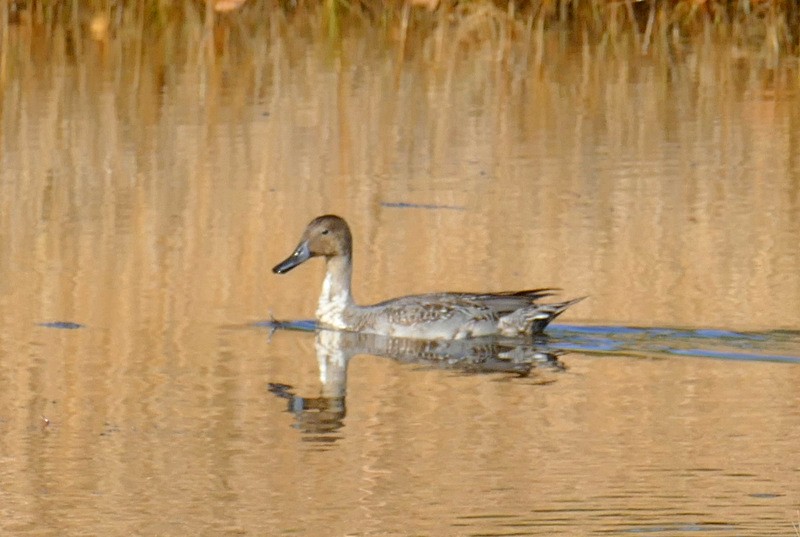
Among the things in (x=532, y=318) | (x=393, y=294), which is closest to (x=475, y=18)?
(x=393, y=294)

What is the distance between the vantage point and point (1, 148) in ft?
37.7

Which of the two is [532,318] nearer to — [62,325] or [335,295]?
[335,295]

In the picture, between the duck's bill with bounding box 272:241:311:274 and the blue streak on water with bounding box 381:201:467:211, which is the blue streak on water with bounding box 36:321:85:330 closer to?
the duck's bill with bounding box 272:241:311:274

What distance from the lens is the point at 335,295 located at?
27.6ft

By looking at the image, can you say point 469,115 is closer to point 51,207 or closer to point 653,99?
point 653,99

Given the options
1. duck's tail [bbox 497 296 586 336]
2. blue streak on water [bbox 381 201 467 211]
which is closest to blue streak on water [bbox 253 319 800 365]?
duck's tail [bbox 497 296 586 336]

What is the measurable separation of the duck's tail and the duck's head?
88 cm

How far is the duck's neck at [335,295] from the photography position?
829cm

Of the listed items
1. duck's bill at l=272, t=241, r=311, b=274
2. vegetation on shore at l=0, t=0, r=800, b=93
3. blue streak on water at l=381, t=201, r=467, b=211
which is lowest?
duck's bill at l=272, t=241, r=311, b=274

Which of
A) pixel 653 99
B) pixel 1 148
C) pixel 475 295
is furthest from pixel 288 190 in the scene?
pixel 653 99

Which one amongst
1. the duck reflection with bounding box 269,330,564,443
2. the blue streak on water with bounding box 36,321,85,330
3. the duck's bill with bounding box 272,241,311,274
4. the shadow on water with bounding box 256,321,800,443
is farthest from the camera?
the duck's bill with bounding box 272,241,311,274

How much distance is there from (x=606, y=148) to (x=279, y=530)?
274 inches

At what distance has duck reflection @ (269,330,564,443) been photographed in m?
6.76

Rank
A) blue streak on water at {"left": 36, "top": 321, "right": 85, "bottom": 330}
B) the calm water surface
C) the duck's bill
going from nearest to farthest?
1. the calm water surface
2. blue streak on water at {"left": 36, "top": 321, "right": 85, "bottom": 330}
3. the duck's bill
